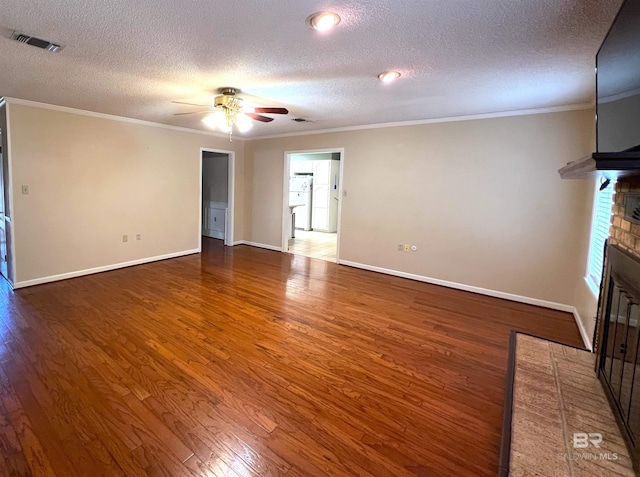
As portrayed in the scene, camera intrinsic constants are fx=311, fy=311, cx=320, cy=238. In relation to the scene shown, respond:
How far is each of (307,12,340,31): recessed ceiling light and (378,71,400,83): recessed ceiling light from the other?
88 cm

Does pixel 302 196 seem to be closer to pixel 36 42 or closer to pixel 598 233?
pixel 598 233

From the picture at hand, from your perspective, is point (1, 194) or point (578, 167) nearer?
point (578, 167)

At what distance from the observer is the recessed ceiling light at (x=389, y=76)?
260 cm

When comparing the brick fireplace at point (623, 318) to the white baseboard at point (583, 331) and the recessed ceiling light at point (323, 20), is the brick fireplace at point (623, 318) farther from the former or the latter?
the recessed ceiling light at point (323, 20)

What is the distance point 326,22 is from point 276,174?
462 cm

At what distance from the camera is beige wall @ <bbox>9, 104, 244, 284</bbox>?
391 centimetres

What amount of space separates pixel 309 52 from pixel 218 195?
17.8 feet

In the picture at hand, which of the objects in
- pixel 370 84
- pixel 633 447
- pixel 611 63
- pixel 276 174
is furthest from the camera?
pixel 276 174

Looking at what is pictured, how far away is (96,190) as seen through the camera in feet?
14.9

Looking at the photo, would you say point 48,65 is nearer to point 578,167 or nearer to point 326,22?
point 326,22

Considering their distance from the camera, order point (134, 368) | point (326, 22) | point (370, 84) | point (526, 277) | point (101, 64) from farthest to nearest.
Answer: point (526, 277) → point (370, 84) → point (101, 64) → point (134, 368) → point (326, 22)

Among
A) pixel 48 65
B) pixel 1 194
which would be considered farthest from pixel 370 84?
pixel 1 194

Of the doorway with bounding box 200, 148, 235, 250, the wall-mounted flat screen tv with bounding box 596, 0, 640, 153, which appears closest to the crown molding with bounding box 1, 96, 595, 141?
the doorway with bounding box 200, 148, 235, 250

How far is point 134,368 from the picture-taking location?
2342mm
